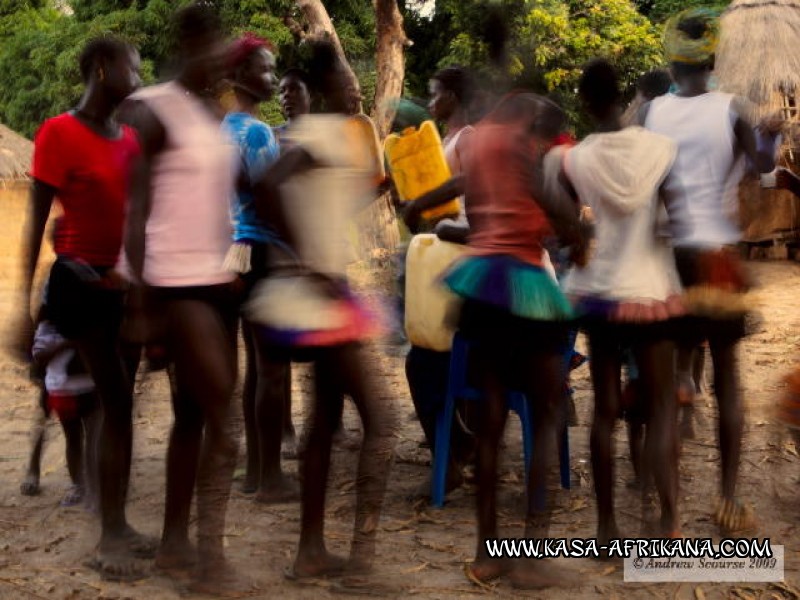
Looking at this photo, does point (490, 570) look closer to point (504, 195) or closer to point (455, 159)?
point (504, 195)

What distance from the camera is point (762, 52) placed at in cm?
1384

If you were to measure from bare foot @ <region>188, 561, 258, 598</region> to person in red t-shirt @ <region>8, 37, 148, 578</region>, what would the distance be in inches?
13.0

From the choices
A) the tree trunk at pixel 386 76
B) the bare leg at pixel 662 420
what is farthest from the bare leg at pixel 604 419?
the tree trunk at pixel 386 76

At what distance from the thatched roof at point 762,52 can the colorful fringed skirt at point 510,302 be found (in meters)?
11.1

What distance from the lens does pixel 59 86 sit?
20375 mm

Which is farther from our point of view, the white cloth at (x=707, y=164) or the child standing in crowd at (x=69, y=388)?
the child standing in crowd at (x=69, y=388)

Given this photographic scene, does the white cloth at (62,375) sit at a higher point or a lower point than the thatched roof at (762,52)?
lower

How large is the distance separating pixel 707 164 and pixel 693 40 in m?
0.51

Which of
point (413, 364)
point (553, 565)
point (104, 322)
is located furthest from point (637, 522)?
point (104, 322)

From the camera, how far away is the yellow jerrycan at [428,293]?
430cm

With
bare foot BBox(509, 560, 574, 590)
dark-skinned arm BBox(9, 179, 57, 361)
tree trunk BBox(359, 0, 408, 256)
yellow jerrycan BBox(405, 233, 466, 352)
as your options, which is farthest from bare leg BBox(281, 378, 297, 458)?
tree trunk BBox(359, 0, 408, 256)

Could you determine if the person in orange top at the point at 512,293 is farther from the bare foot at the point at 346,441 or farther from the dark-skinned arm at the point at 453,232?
the bare foot at the point at 346,441

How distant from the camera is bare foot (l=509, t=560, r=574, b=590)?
3.40 m

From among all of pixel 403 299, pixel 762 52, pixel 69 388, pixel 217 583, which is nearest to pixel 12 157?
pixel 762 52
